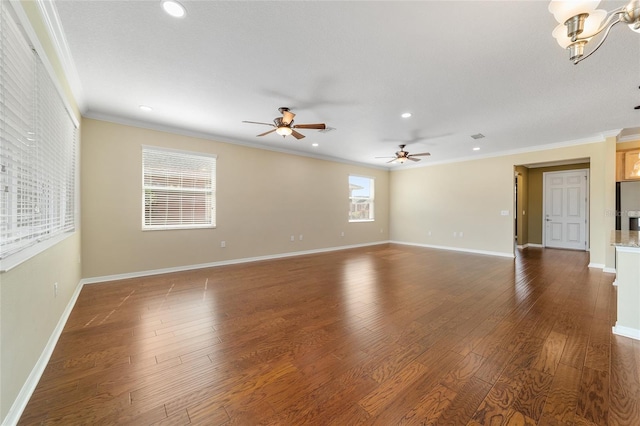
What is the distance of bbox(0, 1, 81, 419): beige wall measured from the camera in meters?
1.35

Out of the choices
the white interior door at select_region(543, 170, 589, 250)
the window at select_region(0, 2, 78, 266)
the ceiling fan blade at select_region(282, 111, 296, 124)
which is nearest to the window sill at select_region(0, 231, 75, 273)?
the window at select_region(0, 2, 78, 266)

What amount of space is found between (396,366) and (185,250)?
14.1 feet

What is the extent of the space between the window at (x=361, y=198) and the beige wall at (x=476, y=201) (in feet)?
3.23

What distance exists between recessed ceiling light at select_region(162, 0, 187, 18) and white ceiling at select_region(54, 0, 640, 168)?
48mm

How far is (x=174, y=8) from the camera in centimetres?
187

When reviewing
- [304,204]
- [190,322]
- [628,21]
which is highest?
[628,21]

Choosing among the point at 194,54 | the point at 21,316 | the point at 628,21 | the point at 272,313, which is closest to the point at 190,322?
the point at 272,313

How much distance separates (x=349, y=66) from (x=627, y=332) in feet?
12.2

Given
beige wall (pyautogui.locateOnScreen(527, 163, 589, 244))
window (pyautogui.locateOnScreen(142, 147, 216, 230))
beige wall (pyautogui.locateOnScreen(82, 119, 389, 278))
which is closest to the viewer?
beige wall (pyautogui.locateOnScreen(82, 119, 389, 278))

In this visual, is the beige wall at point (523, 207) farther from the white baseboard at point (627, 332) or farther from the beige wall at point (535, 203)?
the white baseboard at point (627, 332)

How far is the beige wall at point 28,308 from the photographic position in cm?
135

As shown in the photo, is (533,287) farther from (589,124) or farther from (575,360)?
(589,124)

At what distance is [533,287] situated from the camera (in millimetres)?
3805

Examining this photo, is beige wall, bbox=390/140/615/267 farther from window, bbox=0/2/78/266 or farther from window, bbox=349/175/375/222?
window, bbox=0/2/78/266
